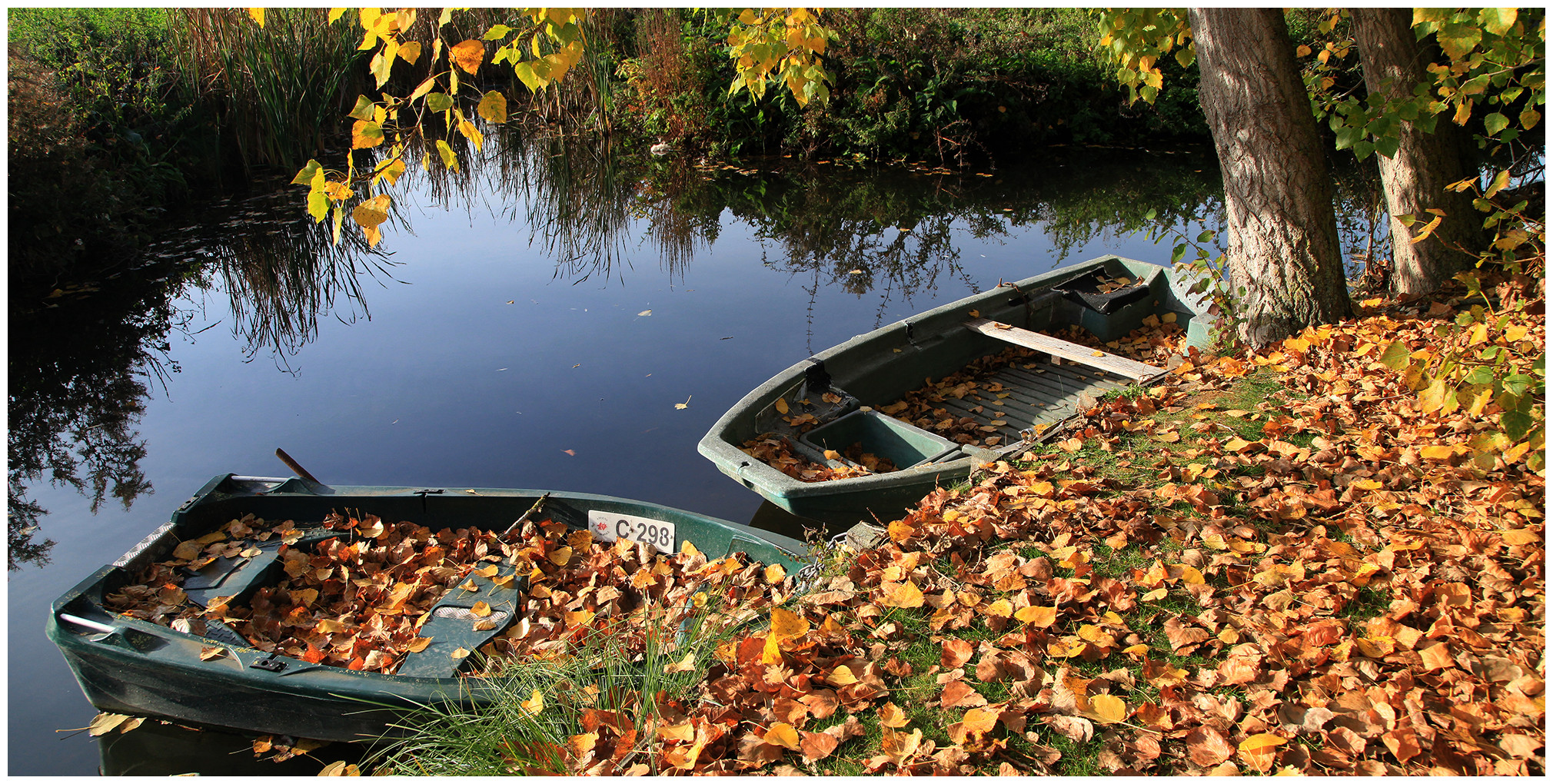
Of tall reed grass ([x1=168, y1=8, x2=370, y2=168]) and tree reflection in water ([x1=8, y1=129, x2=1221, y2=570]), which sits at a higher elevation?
tall reed grass ([x1=168, y1=8, x2=370, y2=168])

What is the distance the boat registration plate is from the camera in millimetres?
4137

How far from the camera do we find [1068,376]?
6.15 metres

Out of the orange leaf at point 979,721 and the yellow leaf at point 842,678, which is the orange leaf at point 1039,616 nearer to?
the orange leaf at point 979,721

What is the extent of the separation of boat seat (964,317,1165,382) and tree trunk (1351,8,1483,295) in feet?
5.45

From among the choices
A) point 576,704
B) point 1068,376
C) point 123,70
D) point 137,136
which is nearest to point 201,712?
point 576,704

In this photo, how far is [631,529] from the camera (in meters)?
4.23

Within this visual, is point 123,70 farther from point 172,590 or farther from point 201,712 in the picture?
point 201,712

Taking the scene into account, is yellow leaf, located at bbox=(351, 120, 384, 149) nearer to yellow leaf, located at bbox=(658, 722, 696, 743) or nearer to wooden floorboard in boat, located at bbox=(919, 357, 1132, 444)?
yellow leaf, located at bbox=(658, 722, 696, 743)

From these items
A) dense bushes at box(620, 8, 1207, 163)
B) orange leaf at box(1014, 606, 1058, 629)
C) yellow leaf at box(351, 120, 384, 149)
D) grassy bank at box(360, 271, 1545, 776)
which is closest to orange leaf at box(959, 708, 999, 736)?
grassy bank at box(360, 271, 1545, 776)

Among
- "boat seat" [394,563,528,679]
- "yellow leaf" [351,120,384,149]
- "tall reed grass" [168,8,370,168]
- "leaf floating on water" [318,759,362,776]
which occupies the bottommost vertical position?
"leaf floating on water" [318,759,362,776]

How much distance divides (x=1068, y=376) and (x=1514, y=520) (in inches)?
127

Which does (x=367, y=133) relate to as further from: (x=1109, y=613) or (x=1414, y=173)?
(x=1414, y=173)

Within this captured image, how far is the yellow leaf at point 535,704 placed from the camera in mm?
2742

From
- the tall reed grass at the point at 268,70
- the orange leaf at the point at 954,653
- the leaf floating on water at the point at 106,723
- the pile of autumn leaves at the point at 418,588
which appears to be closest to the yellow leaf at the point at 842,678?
the orange leaf at the point at 954,653
